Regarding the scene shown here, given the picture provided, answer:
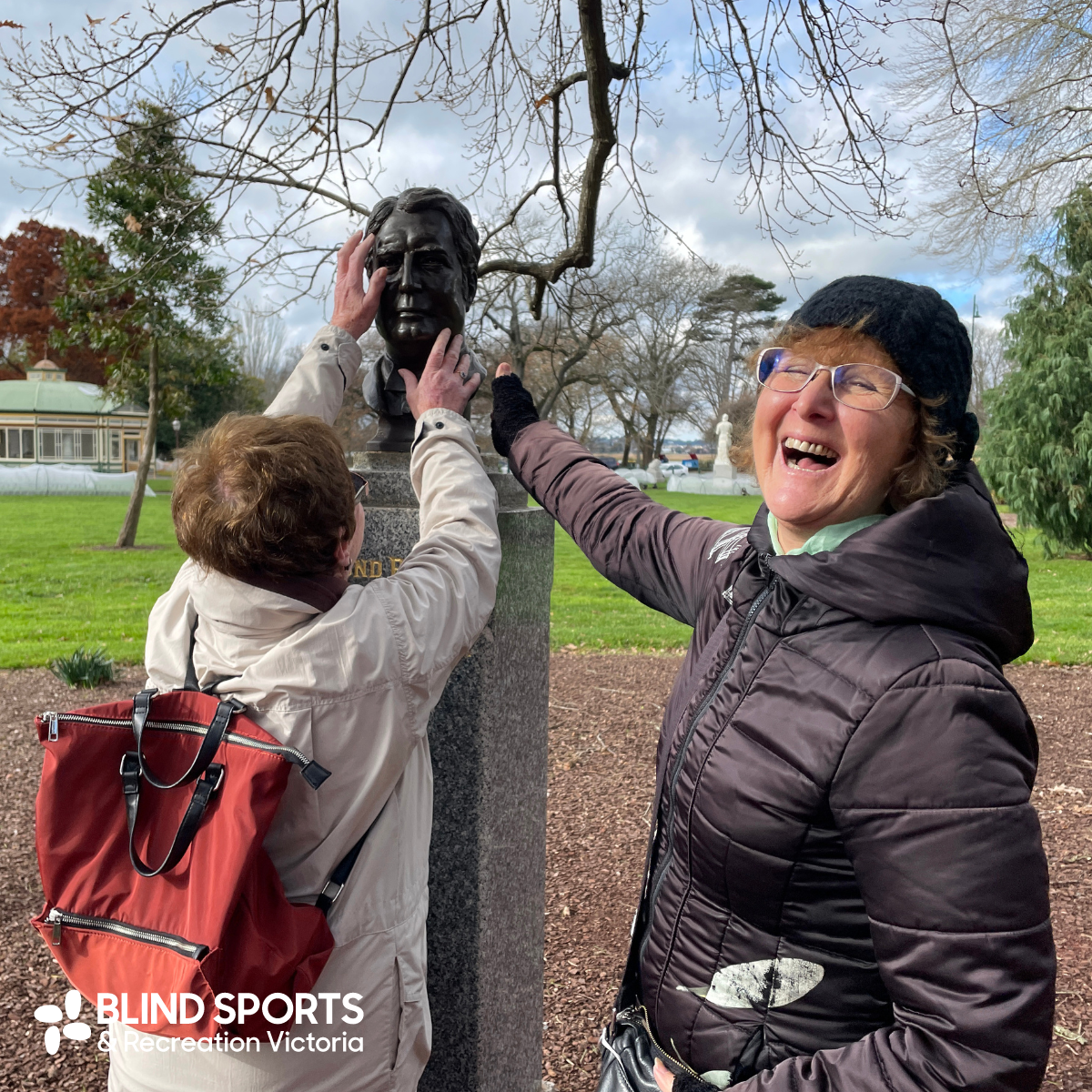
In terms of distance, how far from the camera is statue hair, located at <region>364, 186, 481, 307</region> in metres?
2.61

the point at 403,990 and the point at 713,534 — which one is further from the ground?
the point at 713,534

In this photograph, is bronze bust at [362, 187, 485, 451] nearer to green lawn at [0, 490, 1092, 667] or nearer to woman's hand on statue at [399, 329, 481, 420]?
woman's hand on statue at [399, 329, 481, 420]

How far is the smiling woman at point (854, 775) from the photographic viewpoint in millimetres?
→ 1095

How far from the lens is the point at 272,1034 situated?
157 centimetres

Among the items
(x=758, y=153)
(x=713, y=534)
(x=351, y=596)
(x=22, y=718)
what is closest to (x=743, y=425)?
(x=713, y=534)

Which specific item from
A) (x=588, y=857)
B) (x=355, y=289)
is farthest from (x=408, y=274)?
(x=588, y=857)

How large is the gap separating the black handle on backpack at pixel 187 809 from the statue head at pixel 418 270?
1.43 metres

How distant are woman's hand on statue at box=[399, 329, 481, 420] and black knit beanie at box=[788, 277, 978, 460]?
3.56ft

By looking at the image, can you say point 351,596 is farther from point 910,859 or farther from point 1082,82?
point 1082,82

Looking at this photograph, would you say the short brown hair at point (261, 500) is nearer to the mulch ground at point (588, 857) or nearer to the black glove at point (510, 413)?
the black glove at point (510, 413)

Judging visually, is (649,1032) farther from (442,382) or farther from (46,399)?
(46,399)

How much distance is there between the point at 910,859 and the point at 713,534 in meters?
0.93

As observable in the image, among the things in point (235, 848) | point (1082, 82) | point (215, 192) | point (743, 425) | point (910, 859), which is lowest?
point (235, 848)

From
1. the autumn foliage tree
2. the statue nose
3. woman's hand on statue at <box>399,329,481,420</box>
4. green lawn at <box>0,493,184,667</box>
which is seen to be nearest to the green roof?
the autumn foliage tree
